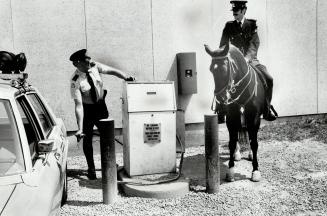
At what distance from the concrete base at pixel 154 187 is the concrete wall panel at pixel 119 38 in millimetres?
2771

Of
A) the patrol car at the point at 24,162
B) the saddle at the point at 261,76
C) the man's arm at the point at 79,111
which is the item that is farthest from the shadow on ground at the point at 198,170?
the patrol car at the point at 24,162

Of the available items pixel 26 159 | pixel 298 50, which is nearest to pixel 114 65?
pixel 298 50

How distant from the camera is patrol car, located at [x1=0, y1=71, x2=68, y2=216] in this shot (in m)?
2.85

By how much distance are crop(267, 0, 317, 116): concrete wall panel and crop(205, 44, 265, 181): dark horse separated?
3275 millimetres

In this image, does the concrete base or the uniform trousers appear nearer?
the concrete base

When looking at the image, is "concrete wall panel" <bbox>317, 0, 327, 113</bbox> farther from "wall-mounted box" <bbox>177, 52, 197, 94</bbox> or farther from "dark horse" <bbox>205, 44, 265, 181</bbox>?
"dark horse" <bbox>205, 44, 265, 181</bbox>

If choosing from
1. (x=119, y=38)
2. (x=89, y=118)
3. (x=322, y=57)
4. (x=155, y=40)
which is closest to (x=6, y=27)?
(x=119, y=38)

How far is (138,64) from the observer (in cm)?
869

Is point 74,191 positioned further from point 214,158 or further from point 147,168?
point 214,158

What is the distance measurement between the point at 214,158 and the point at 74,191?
7.18 feet

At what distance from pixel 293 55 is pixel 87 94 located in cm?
576

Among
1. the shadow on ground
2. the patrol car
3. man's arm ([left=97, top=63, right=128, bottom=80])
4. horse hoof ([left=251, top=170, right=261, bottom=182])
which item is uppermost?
man's arm ([left=97, top=63, right=128, bottom=80])

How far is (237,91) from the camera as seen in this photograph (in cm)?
643

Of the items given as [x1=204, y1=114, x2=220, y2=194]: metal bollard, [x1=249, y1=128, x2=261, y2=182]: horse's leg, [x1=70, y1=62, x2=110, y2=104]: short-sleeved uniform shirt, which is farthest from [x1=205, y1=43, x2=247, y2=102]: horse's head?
[x1=70, y1=62, x2=110, y2=104]: short-sleeved uniform shirt
